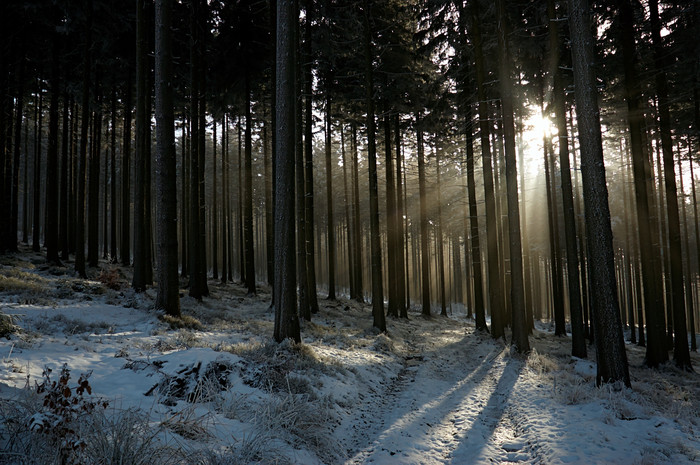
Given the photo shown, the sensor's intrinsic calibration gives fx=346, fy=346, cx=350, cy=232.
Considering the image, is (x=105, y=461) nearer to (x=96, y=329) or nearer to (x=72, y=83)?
(x=96, y=329)

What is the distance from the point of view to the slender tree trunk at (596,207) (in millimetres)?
6863

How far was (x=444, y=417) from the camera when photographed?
19.7 feet

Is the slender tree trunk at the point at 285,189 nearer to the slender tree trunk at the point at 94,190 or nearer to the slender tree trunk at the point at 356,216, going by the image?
the slender tree trunk at the point at 94,190

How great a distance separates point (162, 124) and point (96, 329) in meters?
5.65

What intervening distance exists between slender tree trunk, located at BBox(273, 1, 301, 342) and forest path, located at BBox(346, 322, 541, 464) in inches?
102

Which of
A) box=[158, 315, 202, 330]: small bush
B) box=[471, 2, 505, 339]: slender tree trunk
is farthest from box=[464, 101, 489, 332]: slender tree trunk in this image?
box=[158, 315, 202, 330]: small bush

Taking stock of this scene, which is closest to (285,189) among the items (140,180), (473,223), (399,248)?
→ (140,180)

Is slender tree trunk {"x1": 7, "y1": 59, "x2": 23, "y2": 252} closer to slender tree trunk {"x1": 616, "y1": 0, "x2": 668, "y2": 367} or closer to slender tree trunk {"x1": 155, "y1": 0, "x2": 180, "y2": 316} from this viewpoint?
slender tree trunk {"x1": 155, "y1": 0, "x2": 180, "y2": 316}

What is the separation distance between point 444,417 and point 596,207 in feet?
16.8

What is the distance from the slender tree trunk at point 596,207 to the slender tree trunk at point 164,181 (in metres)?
10.0

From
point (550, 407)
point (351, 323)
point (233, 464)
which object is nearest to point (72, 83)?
point (351, 323)

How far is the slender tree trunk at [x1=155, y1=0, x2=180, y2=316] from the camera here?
31.9 ft

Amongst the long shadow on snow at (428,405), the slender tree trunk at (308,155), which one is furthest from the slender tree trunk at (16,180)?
the long shadow on snow at (428,405)

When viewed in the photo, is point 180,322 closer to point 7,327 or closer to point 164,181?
point 7,327
